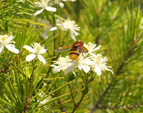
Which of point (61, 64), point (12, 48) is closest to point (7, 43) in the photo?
point (12, 48)

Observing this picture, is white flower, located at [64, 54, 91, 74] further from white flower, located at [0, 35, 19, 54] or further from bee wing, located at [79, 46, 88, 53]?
white flower, located at [0, 35, 19, 54]

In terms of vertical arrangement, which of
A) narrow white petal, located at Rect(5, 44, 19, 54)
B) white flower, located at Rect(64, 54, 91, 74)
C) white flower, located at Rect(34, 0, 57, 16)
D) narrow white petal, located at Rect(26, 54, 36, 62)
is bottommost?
white flower, located at Rect(64, 54, 91, 74)

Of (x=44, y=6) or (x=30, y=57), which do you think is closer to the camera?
(x=30, y=57)

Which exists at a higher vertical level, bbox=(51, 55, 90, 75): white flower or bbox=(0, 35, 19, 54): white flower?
bbox=(0, 35, 19, 54): white flower

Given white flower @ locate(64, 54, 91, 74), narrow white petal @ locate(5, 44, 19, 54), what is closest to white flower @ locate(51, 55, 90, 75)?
white flower @ locate(64, 54, 91, 74)

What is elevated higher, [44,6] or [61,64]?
[44,6]

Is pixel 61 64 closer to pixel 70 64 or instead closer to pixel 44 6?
pixel 70 64

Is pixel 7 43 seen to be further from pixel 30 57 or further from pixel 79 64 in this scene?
pixel 79 64

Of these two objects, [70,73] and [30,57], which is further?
[70,73]

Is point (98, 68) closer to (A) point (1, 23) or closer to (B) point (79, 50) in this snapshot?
(B) point (79, 50)

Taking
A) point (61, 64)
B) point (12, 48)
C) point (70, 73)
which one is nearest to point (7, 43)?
point (12, 48)
